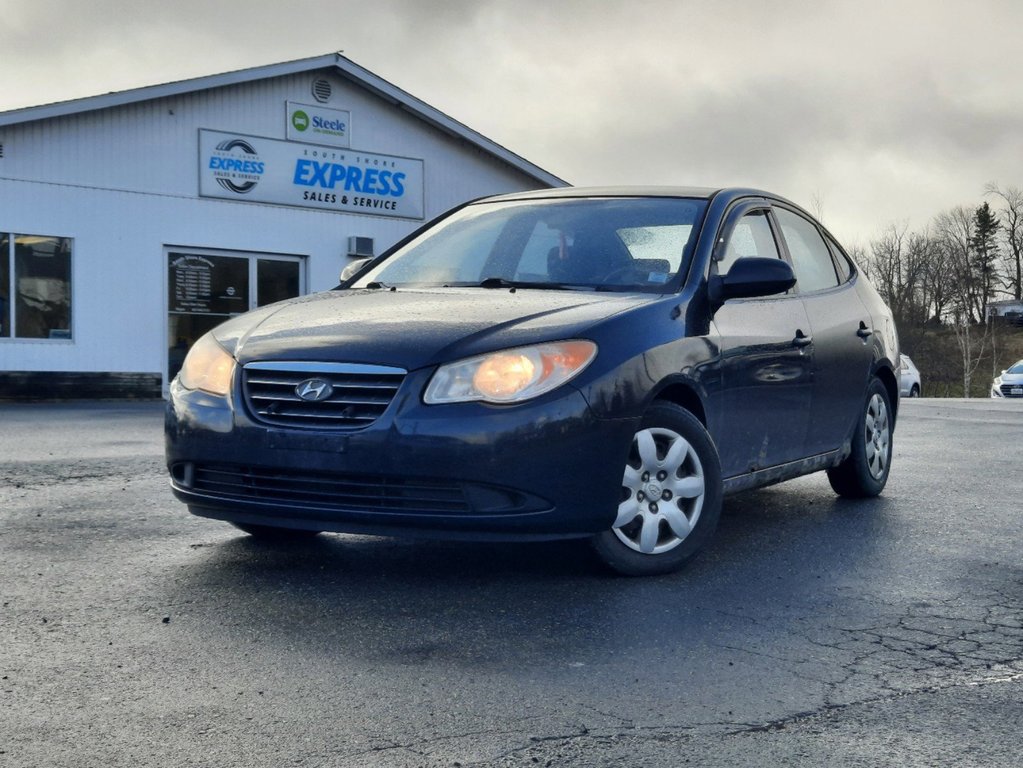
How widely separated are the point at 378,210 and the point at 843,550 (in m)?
17.4

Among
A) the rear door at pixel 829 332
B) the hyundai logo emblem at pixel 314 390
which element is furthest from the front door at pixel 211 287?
the hyundai logo emblem at pixel 314 390

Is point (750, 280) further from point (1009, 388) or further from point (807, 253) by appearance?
point (1009, 388)

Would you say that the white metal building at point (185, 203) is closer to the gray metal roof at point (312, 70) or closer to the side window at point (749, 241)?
the gray metal roof at point (312, 70)

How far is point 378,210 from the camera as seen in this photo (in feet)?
72.8

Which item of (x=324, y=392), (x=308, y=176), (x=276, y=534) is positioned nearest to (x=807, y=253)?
(x=276, y=534)

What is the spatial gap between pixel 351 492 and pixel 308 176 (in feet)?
57.2

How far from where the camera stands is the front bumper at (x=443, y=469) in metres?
4.33

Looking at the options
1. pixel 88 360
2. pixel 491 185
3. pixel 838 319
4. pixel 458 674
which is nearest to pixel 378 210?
pixel 491 185

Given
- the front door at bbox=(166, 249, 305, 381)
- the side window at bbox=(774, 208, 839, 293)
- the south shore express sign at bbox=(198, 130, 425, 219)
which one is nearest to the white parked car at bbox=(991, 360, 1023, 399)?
the south shore express sign at bbox=(198, 130, 425, 219)

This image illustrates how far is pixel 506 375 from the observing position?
14.5 ft

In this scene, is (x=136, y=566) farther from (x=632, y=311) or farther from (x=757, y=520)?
(x=757, y=520)

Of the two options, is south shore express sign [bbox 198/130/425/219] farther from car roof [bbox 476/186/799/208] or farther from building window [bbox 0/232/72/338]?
car roof [bbox 476/186/799/208]

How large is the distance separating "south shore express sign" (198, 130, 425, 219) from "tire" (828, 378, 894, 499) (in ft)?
48.5

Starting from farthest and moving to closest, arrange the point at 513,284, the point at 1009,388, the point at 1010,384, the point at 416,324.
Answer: the point at 1009,388 → the point at 1010,384 → the point at 513,284 → the point at 416,324
